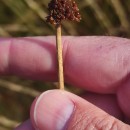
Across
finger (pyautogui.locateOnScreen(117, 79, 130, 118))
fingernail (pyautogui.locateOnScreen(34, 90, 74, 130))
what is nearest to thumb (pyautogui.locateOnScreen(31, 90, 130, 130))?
fingernail (pyautogui.locateOnScreen(34, 90, 74, 130))

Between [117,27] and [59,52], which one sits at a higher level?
[59,52]

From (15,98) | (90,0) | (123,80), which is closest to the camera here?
(123,80)

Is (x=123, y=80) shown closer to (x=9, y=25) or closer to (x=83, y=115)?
(x=83, y=115)

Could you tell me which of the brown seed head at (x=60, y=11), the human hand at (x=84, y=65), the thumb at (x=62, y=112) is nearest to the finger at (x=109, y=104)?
the human hand at (x=84, y=65)

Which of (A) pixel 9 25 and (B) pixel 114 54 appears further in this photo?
(A) pixel 9 25

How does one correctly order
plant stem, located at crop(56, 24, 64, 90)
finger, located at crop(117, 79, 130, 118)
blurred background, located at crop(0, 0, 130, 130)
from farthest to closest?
1. blurred background, located at crop(0, 0, 130, 130)
2. finger, located at crop(117, 79, 130, 118)
3. plant stem, located at crop(56, 24, 64, 90)

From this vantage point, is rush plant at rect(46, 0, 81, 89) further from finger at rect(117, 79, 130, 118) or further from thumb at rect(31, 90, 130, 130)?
finger at rect(117, 79, 130, 118)

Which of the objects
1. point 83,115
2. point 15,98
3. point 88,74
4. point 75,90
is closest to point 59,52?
point 83,115
